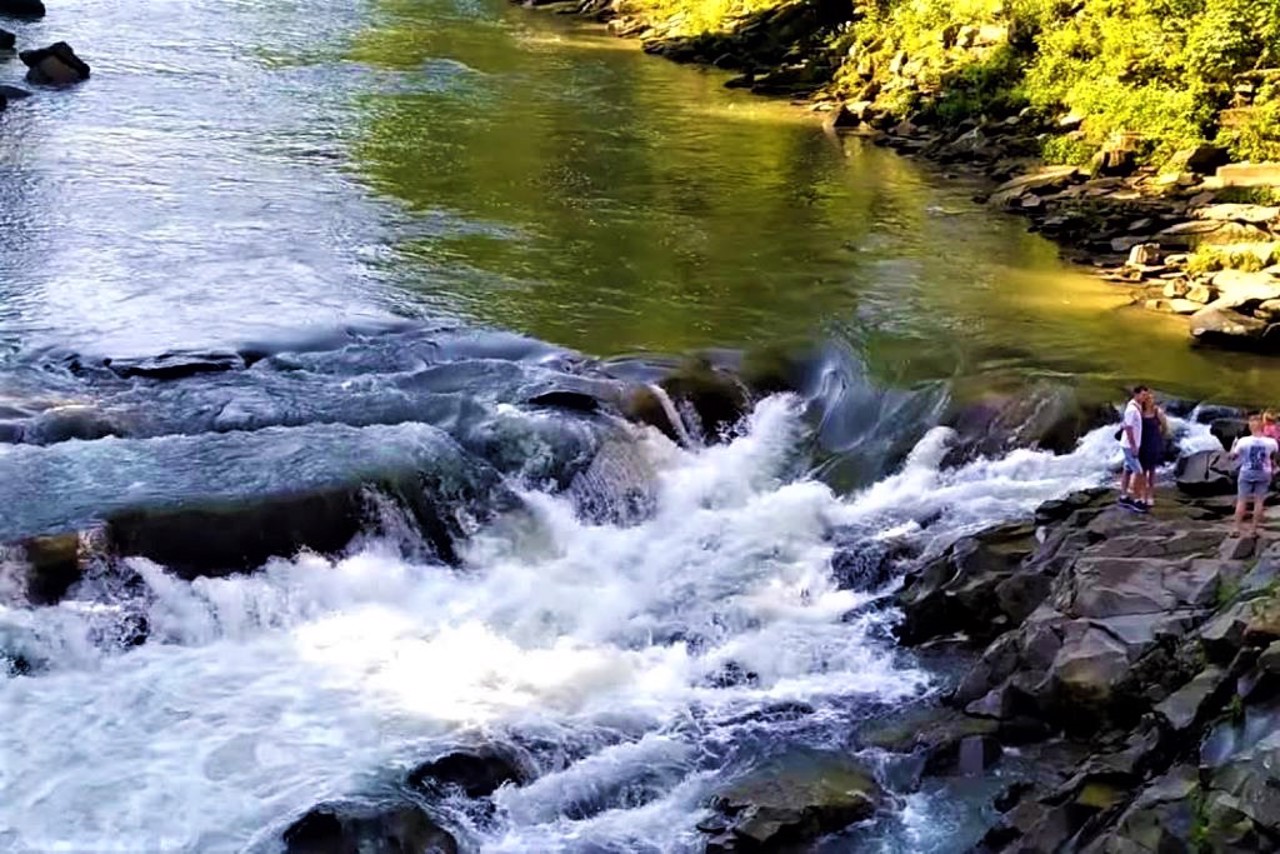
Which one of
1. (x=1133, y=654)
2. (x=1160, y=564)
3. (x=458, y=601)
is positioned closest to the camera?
(x=1133, y=654)

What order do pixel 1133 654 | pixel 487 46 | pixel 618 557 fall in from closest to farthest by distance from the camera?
pixel 1133 654, pixel 618 557, pixel 487 46

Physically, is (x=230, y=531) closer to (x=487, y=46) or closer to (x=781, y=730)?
(x=781, y=730)

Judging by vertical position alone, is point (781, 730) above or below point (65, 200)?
below

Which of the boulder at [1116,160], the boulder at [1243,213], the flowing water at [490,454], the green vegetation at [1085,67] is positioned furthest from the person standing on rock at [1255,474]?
the boulder at [1116,160]

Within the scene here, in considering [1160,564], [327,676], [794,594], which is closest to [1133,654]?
[1160,564]

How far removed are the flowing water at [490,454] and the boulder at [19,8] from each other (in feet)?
56.1

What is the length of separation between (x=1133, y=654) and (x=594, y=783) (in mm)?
4475

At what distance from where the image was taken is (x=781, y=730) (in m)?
12.5

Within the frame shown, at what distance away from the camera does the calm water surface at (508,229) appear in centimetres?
2020

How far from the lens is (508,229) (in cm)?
2534

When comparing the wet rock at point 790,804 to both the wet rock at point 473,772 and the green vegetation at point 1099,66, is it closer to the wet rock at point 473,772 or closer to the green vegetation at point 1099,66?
the wet rock at point 473,772

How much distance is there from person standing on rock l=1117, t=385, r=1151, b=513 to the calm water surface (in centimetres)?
444

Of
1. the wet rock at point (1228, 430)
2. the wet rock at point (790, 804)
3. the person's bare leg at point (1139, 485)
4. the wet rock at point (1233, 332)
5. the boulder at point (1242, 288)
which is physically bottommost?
the wet rock at point (790, 804)

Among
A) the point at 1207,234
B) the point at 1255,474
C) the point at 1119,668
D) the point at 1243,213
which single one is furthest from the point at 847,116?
the point at 1119,668
